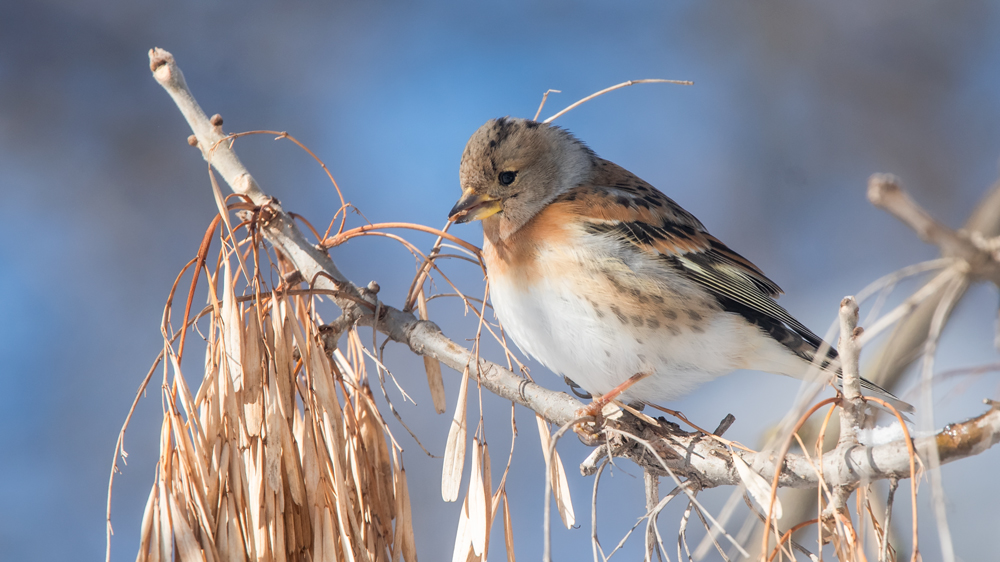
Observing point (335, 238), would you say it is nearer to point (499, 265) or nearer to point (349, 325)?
point (349, 325)

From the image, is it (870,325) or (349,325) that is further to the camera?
(349,325)

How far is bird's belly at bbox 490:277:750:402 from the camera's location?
5.81 feet

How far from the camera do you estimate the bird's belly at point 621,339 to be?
1.77 meters

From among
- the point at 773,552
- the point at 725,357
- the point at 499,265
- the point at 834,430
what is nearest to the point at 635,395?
the point at 725,357

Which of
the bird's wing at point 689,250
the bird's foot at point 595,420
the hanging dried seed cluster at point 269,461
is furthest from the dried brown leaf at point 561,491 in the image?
the bird's wing at point 689,250

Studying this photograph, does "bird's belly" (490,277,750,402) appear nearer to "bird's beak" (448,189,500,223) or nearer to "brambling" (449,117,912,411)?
"brambling" (449,117,912,411)

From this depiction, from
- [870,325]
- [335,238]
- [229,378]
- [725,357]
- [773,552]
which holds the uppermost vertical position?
[335,238]

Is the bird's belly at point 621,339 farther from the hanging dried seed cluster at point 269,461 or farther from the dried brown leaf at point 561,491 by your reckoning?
the hanging dried seed cluster at point 269,461

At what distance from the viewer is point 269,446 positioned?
1252mm

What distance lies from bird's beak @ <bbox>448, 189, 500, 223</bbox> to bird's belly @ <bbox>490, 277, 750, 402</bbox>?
23 cm

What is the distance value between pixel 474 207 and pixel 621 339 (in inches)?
22.4

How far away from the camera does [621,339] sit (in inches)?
69.4

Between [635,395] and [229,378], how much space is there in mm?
1016

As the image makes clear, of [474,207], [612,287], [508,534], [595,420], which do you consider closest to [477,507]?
[508,534]
